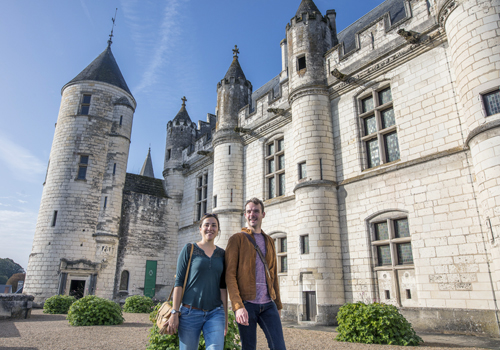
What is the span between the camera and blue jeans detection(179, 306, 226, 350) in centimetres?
288

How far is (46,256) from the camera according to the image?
615 inches

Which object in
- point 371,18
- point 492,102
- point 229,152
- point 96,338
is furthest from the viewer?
point 229,152

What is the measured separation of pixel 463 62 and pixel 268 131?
7.60 meters

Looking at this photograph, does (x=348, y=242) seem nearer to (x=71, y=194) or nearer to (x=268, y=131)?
(x=268, y=131)

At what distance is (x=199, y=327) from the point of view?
2.96 meters

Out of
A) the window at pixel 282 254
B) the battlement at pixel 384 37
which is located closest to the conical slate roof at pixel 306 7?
the battlement at pixel 384 37

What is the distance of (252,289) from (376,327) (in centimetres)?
437

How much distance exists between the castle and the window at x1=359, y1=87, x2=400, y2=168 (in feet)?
0.14

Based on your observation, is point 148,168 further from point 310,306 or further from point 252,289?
point 252,289

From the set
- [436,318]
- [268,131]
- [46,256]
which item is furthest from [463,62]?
[46,256]

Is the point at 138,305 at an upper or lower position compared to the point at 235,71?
lower

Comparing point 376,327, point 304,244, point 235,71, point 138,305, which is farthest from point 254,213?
point 235,71

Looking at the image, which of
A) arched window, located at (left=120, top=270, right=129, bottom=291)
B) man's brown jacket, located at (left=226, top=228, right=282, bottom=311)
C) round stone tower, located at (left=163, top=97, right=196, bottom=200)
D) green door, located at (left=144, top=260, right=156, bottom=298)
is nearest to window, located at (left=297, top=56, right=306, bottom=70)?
round stone tower, located at (left=163, top=97, right=196, bottom=200)

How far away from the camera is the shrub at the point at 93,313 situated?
8.74 m
